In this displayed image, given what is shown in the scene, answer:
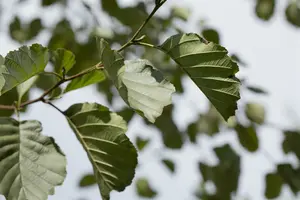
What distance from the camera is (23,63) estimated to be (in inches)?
26.1

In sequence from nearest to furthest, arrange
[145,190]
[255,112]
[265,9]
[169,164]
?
1. [255,112]
2. [265,9]
3. [169,164]
4. [145,190]

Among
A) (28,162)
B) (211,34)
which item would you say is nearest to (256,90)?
(211,34)

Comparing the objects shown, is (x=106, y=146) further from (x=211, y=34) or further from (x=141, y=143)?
(x=141, y=143)

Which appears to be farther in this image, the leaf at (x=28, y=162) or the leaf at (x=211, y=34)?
the leaf at (x=211, y=34)

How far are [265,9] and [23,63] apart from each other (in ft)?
4.37

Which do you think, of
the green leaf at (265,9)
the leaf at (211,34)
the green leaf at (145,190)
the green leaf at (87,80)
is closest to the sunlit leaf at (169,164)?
the green leaf at (145,190)

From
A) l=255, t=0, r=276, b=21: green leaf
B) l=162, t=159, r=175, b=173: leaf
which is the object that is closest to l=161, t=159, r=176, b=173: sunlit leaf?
l=162, t=159, r=175, b=173: leaf

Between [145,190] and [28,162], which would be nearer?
[28,162]

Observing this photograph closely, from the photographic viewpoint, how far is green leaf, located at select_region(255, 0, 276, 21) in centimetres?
184

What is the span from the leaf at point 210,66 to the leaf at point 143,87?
0.12 ft

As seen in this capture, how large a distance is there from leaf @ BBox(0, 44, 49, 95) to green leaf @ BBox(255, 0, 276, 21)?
130cm

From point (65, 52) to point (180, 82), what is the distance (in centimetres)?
116

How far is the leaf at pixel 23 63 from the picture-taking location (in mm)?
654

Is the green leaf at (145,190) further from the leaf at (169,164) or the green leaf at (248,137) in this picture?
the green leaf at (248,137)
